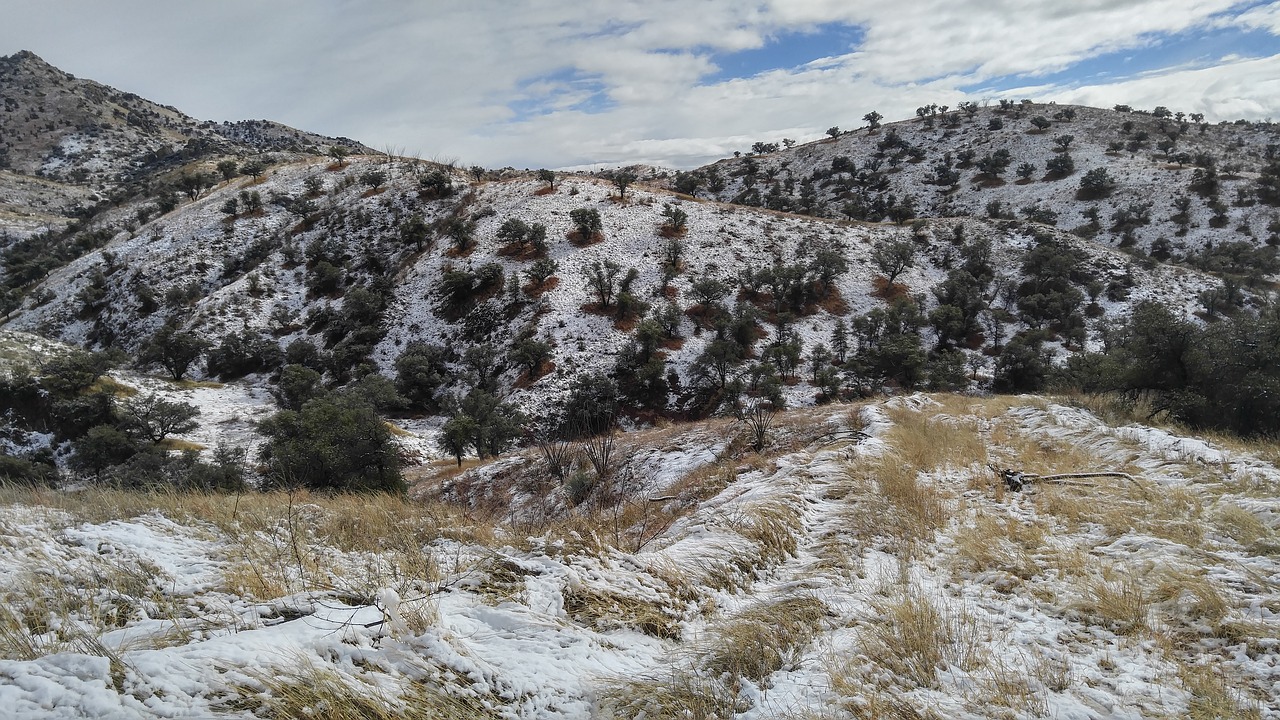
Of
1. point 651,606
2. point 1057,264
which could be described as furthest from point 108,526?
point 1057,264

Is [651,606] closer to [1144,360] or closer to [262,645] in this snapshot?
[262,645]

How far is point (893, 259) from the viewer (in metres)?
44.4

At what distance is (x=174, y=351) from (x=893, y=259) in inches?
2261

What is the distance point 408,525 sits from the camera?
5789 mm

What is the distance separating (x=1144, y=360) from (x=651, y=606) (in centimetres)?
1673

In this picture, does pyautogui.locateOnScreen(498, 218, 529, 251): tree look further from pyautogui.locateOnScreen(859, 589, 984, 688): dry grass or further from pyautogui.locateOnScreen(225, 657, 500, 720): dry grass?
pyautogui.locateOnScreen(225, 657, 500, 720): dry grass

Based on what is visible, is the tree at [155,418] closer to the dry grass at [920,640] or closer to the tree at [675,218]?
the dry grass at [920,640]

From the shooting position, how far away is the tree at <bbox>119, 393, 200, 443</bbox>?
24.6m

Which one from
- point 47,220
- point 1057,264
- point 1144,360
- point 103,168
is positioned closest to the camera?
point 1144,360

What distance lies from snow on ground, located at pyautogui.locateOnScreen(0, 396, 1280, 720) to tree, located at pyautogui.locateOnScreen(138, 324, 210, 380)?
133 feet

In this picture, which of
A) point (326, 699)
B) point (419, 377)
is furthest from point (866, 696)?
point (419, 377)

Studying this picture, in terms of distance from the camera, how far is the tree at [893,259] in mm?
43969

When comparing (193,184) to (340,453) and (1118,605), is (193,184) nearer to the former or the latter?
(340,453)

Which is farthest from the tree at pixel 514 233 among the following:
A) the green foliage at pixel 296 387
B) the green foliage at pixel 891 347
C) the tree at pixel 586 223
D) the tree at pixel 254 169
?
the tree at pixel 254 169
